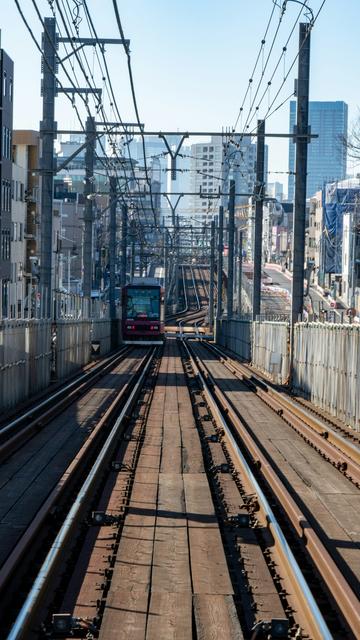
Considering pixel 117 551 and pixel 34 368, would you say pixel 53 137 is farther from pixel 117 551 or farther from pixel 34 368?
pixel 117 551

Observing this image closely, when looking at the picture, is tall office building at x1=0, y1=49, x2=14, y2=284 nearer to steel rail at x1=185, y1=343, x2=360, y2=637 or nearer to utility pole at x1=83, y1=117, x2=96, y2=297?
utility pole at x1=83, y1=117, x2=96, y2=297

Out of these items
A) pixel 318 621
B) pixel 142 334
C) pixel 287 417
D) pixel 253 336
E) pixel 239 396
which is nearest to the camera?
pixel 318 621

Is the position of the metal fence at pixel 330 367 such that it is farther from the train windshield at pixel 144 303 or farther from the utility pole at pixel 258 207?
the train windshield at pixel 144 303

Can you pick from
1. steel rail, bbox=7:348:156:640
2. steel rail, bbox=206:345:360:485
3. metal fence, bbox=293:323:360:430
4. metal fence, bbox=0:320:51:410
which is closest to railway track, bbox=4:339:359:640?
steel rail, bbox=7:348:156:640

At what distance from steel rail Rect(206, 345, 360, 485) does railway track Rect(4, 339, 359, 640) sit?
1081mm

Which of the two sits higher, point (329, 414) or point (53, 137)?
point (53, 137)

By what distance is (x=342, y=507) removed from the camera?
38.3 feet

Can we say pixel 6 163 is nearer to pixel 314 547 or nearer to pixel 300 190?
pixel 300 190

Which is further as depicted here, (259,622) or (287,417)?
(287,417)

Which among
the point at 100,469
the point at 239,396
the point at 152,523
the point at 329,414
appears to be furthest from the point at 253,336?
the point at 152,523

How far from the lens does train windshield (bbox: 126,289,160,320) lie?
59000 mm

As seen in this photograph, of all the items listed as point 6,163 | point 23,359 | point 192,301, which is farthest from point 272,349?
point 192,301

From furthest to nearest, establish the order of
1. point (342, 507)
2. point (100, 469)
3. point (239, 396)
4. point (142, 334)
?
point (142, 334)
point (239, 396)
point (100, 469)
point (342, 507)

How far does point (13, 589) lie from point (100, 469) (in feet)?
18.7
